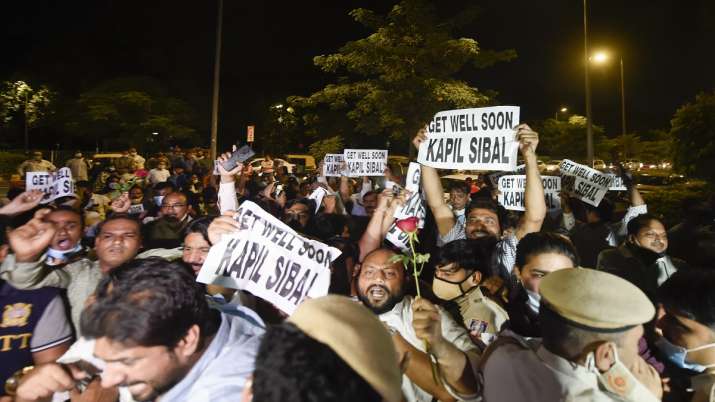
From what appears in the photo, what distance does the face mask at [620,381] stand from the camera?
1.72 metres

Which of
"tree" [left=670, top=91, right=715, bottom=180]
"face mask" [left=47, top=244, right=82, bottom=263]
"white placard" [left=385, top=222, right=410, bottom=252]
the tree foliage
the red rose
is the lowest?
"face mask" [left=47, top=244, right=82, bottom=263]

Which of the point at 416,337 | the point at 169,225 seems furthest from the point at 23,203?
the point at 416,337

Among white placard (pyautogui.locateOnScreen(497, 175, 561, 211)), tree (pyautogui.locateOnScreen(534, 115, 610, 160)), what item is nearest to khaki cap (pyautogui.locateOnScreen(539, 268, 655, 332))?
white placard (pyautogui.locateOnScreen(497, 175, 561, 211))

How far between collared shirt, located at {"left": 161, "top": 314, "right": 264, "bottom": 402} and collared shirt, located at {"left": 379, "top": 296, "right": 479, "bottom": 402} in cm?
88

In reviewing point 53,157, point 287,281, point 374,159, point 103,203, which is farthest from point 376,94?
point 53,157

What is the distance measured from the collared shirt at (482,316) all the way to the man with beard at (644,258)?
1729 mm

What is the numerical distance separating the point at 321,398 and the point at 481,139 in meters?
3.67

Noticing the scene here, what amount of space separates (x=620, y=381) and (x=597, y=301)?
284 mm

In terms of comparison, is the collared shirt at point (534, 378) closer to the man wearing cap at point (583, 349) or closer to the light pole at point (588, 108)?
the man wearing cap at point (583, 349)

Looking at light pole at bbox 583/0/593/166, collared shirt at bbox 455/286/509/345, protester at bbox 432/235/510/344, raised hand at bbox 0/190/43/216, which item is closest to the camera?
collared shirt at bbox 455/286/509/345

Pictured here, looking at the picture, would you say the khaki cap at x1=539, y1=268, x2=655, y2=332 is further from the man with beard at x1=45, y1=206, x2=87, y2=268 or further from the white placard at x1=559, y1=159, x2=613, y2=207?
the white placard at x1=559, y1=159, x2=613, y2=207

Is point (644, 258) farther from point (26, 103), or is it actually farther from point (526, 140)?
point (26, 103)

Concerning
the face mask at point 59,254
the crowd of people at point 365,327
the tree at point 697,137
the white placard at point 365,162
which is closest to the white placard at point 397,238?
the crowd of people at point 365,327

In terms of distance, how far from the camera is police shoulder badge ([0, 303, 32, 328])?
8.71 feet
